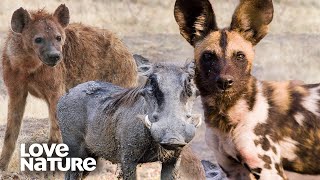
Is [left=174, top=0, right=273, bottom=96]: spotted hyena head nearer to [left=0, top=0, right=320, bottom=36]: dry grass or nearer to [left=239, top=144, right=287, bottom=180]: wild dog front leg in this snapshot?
[left=239, top=144, right=287, bottom=180]: wild dog front leg

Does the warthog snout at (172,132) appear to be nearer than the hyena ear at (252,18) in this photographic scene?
Yes

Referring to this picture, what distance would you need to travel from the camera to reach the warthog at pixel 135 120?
26.3 feet

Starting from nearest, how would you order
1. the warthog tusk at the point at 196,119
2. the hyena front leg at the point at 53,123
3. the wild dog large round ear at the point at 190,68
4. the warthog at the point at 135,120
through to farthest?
1. the warthog at the point at 135,120
2. the warthog tusk at the point at 196,119
3. the wild dog large round ear at the point at 190,68
4. the hyena front leg at the point at 53,123

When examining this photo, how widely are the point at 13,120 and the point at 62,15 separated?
4.67ft

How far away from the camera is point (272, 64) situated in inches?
843

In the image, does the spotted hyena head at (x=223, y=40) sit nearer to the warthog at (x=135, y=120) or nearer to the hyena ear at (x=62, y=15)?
the warthog at (x=135, y=120)

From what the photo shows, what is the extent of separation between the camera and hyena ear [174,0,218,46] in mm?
8188

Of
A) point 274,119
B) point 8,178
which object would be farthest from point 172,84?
point 8,178

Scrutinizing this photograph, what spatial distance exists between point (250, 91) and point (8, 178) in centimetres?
473

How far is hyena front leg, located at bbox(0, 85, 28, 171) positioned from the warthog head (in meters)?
4.82

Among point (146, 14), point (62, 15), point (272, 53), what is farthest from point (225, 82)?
point (146, 14)

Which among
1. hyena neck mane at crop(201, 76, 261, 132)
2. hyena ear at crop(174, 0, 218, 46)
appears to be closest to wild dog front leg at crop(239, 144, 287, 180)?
hyena neck mane at crop(201, 76, 261, 132)

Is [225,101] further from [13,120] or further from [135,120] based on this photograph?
[13,120]

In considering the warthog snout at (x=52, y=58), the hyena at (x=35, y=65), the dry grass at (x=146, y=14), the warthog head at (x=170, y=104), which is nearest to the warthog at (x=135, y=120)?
the warthog head at (x=170, y=104)
